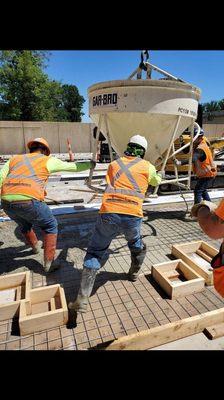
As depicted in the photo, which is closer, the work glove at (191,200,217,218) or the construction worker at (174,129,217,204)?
the work glove at (191,200,217,218)

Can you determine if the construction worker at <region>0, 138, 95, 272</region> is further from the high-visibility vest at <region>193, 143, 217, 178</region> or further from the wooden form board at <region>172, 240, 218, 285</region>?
the high-visibility vest at <region>193, 143, 217, 178</region>

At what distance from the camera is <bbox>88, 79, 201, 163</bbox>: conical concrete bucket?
3.80 metres

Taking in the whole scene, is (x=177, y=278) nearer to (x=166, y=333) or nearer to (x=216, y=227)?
(x=166, y=333)

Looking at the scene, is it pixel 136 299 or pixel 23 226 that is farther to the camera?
pixel 23 226

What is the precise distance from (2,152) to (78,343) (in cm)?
1868

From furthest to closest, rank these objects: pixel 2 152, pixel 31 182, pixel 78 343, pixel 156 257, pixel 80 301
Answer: pixel 2 152 < pixel 156 257 < pixel 31 182 < pixel 80 301 < pixel 78 343

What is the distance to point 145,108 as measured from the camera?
3832 millimetres

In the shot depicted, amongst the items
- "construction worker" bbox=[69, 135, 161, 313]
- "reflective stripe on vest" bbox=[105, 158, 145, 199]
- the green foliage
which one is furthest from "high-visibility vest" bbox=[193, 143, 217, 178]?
the green foliage

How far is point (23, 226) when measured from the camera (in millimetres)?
Result: 3943

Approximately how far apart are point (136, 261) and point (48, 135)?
18.4m

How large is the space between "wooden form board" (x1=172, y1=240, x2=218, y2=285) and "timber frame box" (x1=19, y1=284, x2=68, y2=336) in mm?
1914
